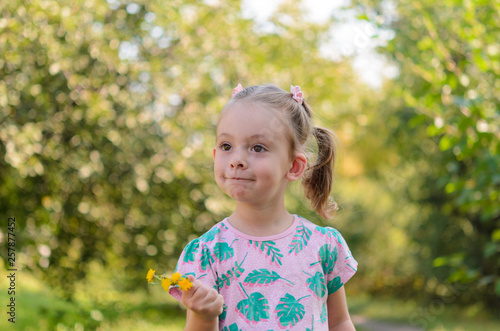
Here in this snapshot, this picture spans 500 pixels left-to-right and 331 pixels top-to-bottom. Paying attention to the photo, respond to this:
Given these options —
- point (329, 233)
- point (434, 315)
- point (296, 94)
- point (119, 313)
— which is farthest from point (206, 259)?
point (434, 315)

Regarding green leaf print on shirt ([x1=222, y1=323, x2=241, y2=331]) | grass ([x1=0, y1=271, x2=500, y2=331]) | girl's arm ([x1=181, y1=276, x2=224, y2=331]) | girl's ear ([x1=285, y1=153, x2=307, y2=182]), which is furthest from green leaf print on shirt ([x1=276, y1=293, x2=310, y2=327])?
grass ([x1=0, y1=271, x2=500, y2=331])

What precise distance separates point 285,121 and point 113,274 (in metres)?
4.77

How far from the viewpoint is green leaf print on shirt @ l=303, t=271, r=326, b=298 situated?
1494 millimetres

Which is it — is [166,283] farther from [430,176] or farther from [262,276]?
[430,176]

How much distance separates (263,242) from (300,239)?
0.11 metres

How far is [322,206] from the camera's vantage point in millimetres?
1826

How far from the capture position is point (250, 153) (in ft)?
4.75

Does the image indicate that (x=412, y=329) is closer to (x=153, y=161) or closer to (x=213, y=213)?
(x=213, y=213)

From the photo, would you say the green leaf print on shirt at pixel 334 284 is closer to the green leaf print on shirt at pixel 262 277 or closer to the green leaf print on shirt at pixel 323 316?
the green leaf print on shirt at pixel 323 316

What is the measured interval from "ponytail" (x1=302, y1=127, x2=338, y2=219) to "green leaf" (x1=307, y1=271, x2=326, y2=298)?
0.34m

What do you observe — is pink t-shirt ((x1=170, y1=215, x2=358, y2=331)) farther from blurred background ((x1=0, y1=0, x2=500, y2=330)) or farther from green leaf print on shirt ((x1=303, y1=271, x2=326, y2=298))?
blurred background ((x1=0, y1=0, x2=500, y2=330))

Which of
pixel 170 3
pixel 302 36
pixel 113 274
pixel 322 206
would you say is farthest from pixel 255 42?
pixel 322 206

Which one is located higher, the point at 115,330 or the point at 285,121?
the point at 285,121

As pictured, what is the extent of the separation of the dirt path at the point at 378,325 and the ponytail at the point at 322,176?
735 centimetres
